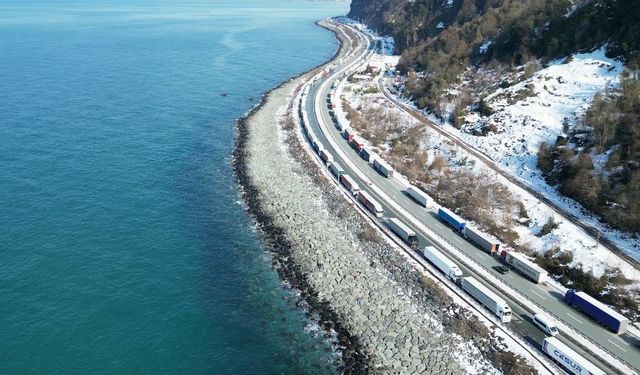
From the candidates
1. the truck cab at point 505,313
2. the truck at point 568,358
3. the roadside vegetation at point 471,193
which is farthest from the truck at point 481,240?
the truck at point 568,358

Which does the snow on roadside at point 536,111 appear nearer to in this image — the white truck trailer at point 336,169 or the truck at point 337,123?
the truck at point 337,123

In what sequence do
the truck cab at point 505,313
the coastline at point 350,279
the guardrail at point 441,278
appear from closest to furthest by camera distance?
the guardrail at point 441,278
the coastline at point 350,279
the truck cab at point 505,313

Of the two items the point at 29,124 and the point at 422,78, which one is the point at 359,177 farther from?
the point at 29,124

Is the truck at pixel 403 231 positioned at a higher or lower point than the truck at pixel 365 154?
lower

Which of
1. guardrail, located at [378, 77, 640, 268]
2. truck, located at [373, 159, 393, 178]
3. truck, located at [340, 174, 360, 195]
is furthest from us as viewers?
truck, located at [373, 159, 393, 178]

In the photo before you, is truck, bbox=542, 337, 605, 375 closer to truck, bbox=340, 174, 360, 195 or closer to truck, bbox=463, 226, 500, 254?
truck, bbox=463, 226, 500, 254

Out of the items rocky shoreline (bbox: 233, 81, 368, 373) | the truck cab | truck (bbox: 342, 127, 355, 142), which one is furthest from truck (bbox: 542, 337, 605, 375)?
truck (bbox: 342, 127, 355, 142)
